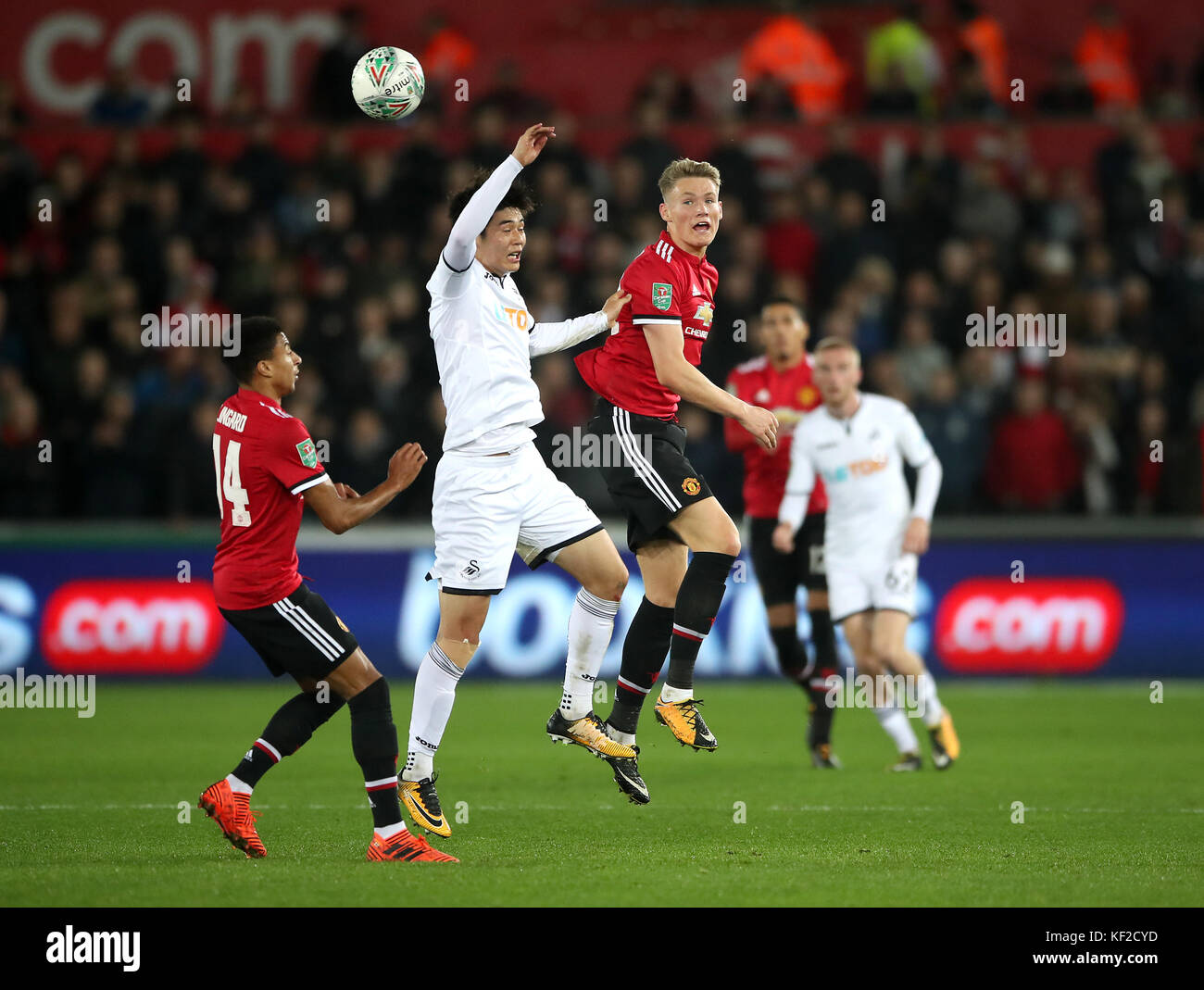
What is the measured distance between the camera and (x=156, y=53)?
18.5m

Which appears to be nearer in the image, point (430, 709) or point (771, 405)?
point (430, 709)

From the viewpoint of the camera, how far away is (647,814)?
8516 millimetres

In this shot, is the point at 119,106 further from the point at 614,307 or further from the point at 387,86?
the point at 614,307

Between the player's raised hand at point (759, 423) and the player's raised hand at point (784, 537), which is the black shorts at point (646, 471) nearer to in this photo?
the player's raised hand at point (759, 423)

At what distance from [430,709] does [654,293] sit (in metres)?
2.13

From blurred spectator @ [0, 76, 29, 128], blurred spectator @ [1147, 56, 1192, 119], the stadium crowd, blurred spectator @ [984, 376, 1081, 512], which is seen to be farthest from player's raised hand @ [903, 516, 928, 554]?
blurred spectator @ [0, 76, 29, 128]

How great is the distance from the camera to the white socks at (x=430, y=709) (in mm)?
7699

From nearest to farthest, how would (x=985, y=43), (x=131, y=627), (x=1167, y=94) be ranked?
(x=131, y=627) < (x=985, y=43) < (x=1167, y=94)

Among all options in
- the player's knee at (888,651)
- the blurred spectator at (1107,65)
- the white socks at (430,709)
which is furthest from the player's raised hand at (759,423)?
the blurred spectator at (1107,65)

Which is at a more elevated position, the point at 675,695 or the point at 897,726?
the point at 675,695

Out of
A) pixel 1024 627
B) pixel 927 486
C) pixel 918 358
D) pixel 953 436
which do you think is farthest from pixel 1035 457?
pixel 927 486

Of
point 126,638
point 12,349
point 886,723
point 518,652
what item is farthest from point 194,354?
point 886,723

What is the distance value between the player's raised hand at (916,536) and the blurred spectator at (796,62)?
27.7 ft

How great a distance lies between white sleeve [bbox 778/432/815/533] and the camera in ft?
33.7
